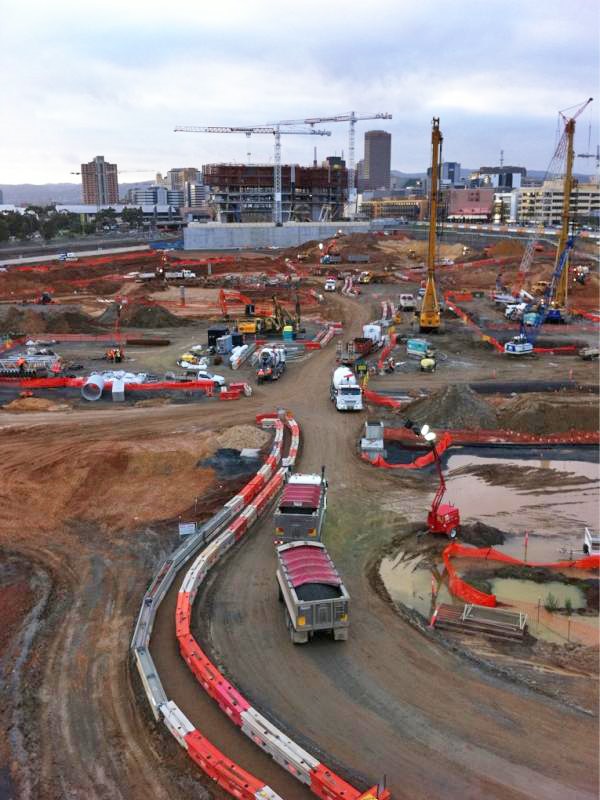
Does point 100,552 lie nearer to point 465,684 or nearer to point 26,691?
point 26,691

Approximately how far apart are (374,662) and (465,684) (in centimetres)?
165

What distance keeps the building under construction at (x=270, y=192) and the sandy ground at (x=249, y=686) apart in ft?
359

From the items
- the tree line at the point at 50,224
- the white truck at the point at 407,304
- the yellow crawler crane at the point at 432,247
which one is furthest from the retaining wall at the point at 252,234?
the yellow crawler crane at the point at 432,247

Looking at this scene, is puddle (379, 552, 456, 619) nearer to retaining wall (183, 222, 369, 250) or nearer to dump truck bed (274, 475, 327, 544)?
dump truck bed (274, 475, 327, 544)

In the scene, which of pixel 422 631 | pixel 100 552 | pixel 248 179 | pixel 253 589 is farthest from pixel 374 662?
pixel 248 179

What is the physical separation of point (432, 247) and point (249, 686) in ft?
115

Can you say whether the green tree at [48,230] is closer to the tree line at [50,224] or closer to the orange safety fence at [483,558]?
the tree line at [50,224]

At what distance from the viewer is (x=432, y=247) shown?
42.2m

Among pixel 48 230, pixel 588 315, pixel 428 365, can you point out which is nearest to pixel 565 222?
pixel 588 315

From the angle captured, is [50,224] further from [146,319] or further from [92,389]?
[92,389]

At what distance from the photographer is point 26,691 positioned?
461 inches

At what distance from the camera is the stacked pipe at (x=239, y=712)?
916 cm

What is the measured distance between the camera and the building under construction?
4788 inches

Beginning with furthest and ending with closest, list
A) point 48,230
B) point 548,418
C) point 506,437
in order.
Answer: point 48,230, point 548,418, point 506,437
